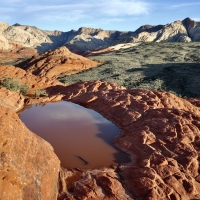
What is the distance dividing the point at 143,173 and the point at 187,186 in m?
1.50

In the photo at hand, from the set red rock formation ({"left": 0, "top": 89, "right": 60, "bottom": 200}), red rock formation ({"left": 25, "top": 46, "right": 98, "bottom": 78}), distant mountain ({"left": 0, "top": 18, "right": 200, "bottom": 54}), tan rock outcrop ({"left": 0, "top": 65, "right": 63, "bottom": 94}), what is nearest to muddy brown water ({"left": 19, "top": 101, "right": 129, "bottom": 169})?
red rock formation ({"left": 0, "top": 89, "right": 60, "bottom": 200})

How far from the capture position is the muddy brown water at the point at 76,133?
960 centimetres

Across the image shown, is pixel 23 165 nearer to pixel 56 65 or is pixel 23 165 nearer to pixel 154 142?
pixel 154 142

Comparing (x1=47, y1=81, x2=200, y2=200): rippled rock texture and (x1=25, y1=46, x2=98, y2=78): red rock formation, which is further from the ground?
(x1=25, y1=46, x2=98, y2=78): red rock formation

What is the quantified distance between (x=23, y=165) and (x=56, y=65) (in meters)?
32.4

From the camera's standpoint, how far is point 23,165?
276 inches

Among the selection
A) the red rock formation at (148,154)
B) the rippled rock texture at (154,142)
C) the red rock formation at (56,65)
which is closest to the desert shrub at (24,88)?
the rippled rock texture at (154,142)

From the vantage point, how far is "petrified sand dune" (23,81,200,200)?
7504 millimetres

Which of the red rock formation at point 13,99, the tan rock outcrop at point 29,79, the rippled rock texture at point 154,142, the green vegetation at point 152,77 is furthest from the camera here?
the green vegetation at point 152,77

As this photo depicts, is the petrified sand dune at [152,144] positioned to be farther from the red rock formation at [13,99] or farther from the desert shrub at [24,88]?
the desert shrub at [24,88]

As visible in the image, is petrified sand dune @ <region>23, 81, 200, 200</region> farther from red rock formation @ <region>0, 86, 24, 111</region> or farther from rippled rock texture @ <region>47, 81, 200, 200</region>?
red rock formation @ <region>0, 86, 24, 111</region>

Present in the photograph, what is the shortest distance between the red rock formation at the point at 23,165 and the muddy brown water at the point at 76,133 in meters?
1.19

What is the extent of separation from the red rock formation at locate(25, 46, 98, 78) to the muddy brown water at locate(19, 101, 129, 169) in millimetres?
20726

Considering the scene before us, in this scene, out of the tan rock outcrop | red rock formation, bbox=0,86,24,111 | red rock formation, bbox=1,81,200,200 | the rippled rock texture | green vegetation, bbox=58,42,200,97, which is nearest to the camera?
red rock formation, bbox=1,81,200,200
